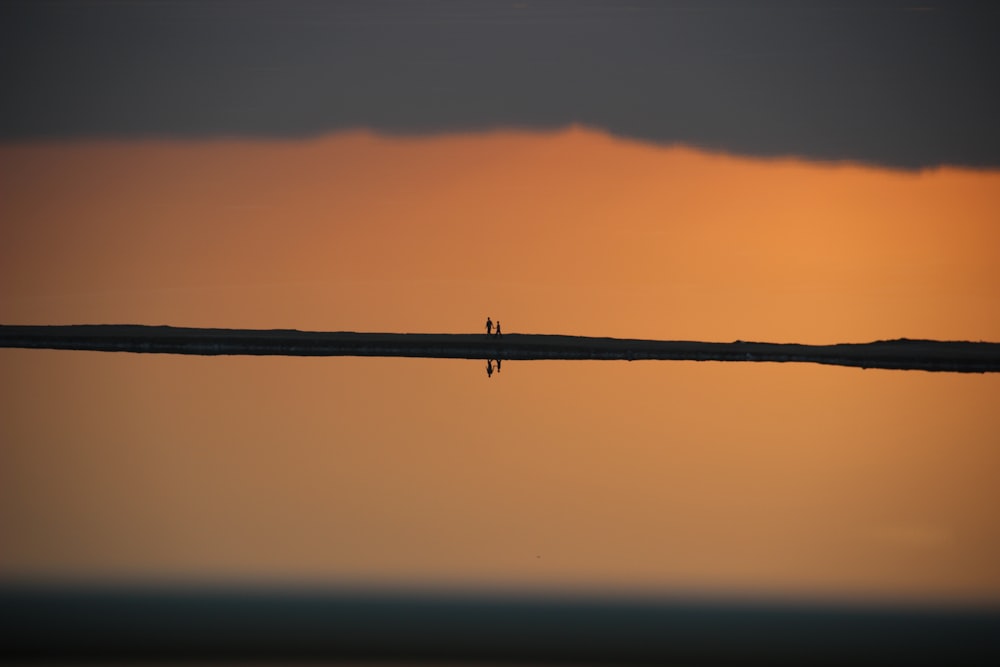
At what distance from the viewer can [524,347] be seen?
2658mm

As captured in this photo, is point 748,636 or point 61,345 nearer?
point 748,636

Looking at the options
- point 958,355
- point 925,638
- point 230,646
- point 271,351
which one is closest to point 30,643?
point 230,646

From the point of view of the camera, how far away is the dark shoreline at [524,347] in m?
2.63

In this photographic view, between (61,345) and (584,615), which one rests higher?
(61,345)

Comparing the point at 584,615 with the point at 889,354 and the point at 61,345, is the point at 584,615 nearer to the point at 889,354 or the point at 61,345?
the point at 889,354

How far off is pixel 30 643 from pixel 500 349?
145 centimetres

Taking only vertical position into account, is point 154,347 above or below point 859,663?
above

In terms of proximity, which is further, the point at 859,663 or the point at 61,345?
the point at 61,345

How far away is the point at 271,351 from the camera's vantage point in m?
2.72

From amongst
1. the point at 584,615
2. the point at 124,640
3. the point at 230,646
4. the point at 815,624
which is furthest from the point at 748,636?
the point at 124,640

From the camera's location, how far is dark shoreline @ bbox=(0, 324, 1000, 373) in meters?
2.63

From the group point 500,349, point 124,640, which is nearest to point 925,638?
point 500,349

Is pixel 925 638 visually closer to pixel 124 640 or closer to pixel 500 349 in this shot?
pixel 500 349

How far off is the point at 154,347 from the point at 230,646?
801mm
